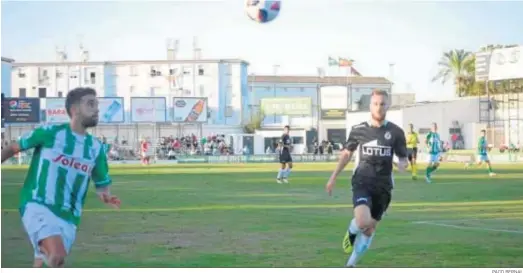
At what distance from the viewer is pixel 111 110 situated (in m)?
54.9

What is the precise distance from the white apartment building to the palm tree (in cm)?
1955

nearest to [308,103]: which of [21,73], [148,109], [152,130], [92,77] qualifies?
[152,130]

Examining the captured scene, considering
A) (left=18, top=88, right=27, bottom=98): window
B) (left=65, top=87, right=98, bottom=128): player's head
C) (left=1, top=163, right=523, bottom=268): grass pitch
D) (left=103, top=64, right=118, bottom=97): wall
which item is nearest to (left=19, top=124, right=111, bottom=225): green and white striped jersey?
(left=65, top=87, right=98, bottom=128): player's head

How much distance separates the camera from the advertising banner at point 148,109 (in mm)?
58531

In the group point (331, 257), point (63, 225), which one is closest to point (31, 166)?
point (63, 225)

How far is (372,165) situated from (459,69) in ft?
243

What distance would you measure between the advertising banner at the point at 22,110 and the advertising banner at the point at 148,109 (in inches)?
535

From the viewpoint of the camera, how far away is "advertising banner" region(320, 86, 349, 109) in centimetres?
8681

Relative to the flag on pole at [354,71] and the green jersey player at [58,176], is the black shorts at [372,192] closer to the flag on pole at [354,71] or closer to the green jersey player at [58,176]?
the green jersey player at [58,176]

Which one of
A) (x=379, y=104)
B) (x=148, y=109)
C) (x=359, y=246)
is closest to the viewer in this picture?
(x=379, y=104)

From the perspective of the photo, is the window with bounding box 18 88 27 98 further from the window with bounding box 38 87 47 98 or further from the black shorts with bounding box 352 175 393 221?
the black shorts with bounding box 352 175 393 221

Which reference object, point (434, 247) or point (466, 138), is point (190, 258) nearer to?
point (434, 247)

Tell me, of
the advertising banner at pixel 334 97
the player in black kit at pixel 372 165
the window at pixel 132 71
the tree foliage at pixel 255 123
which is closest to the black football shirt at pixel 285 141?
the window at pixel 132 71

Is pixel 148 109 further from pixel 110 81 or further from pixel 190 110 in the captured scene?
pixel 110 81
